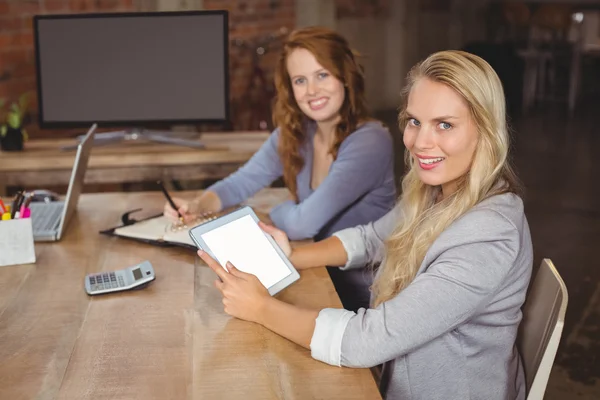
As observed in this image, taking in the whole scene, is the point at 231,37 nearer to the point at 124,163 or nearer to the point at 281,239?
the point at 124,163

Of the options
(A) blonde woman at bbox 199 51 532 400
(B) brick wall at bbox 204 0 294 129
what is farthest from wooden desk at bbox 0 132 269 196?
(A) blonde woman at bbox 199 51 532 400

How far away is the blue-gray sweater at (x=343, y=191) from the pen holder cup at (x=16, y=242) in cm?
63

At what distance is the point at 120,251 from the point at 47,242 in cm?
22

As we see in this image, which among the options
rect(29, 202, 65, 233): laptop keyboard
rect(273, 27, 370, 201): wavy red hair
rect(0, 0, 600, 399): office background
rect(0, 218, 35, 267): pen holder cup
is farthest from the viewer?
rect(0, 0, 600, 399): office background

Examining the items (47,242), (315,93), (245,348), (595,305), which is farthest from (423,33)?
(245,348)

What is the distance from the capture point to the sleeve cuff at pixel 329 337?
131 centimetres

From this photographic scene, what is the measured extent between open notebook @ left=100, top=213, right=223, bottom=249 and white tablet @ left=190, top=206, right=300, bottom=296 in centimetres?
28

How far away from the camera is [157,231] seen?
198 cm

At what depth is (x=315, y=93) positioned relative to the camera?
2.18 m

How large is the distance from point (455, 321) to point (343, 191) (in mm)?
841

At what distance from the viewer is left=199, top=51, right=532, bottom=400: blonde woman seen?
→ 51.0 inches

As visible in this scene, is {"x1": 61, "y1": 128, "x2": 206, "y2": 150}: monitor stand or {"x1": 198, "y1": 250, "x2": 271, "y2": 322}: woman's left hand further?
{"x1": 61, "y1": 128, "x2": 206, "y2": 150}: monitor stand

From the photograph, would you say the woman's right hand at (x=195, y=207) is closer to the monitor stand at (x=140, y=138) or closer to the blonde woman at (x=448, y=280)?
the blonde woman at (x=448, y=280)

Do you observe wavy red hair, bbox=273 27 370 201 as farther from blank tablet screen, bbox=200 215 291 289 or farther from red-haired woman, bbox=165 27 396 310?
blank tablet screen, bbox=200 215 291 289
